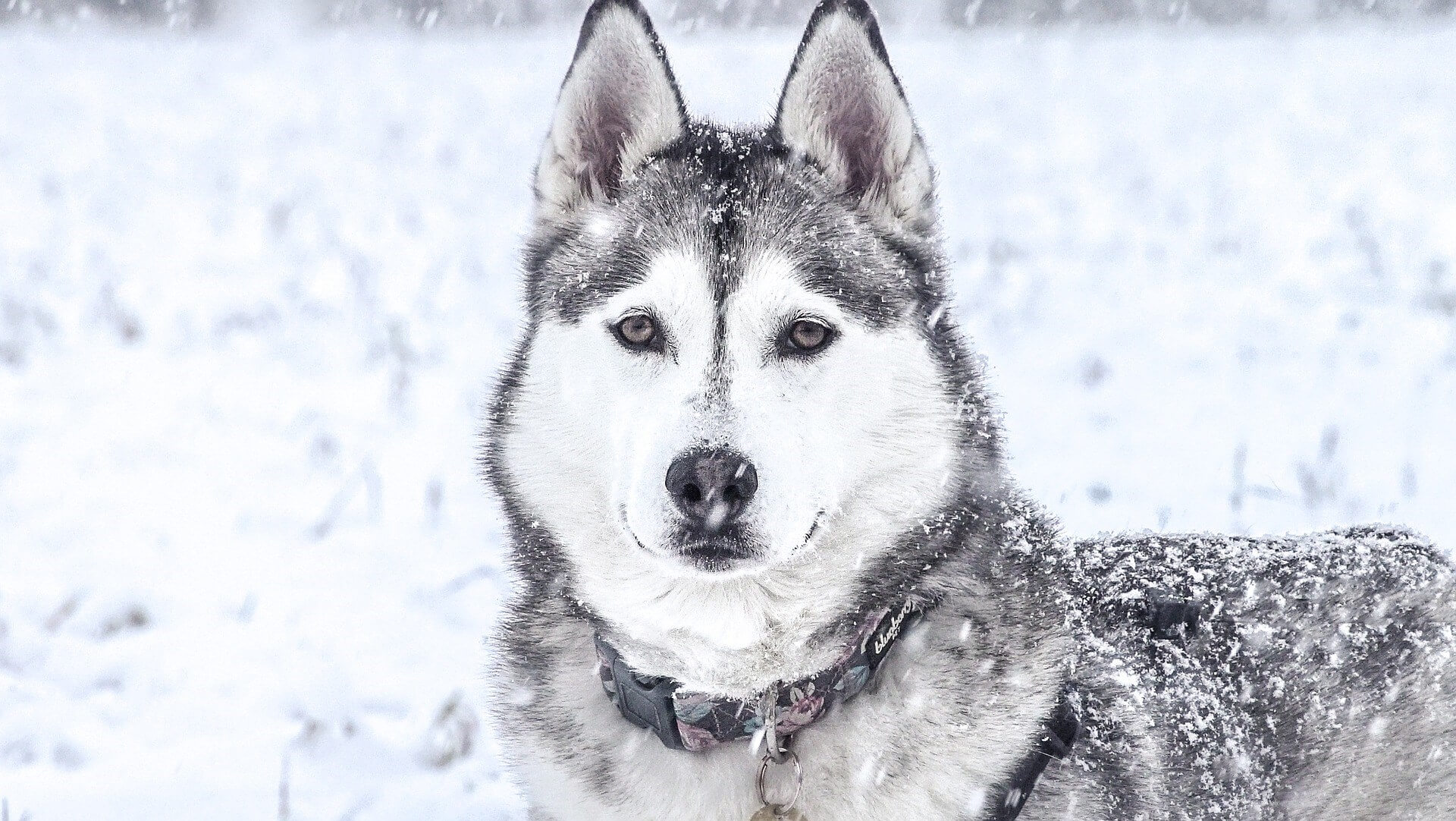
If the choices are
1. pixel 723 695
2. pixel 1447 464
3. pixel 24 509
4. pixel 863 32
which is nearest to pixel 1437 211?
pixel 1447 464

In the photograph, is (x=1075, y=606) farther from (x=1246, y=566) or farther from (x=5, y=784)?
(x=5, y=784)

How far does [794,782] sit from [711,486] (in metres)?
0.65

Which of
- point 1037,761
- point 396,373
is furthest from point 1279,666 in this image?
point 396,373

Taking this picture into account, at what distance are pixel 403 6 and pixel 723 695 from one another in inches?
1006

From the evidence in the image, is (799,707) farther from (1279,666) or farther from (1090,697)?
(1279,666)

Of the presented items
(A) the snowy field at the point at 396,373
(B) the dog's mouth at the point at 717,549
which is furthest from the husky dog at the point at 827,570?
(A) the snowy field at the point at 396,373

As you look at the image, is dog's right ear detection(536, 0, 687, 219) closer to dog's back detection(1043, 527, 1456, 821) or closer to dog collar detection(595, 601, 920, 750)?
dog collar detection(595, 601, 920, 750)

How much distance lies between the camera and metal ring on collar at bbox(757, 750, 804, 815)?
2262 mm

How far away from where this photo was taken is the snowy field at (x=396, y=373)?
3676 millimetres

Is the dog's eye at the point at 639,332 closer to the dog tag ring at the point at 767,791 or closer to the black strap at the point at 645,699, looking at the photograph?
the black strap at the point at 645,699

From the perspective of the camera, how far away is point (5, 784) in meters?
3.20

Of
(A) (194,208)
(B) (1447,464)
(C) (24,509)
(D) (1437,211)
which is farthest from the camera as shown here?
(A) (194,208)

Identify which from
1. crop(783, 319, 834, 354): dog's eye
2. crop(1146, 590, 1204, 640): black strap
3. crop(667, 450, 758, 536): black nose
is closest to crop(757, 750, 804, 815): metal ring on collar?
crop(667, 450, 758, 536): black nose

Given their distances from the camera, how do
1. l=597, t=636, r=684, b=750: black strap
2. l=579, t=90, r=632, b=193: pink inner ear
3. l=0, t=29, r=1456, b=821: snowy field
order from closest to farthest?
l=597, t=636, r=684, b=750: black strap, l=579, t=90, r=632, b=193: pink inner ear, l=0, t=29, r=1456, b=821: snowy field
